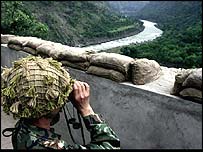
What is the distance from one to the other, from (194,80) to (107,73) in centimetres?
74

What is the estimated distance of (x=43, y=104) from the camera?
41.7 inches

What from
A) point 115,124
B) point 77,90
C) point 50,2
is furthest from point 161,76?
point 50,2

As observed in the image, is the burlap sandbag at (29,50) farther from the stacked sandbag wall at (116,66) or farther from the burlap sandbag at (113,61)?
the burlap sandbag at (113,61)

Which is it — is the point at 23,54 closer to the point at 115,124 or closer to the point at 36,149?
the point at 115,124

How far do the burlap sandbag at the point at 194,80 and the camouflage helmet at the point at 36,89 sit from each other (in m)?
1.05

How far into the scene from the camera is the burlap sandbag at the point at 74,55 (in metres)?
2.89

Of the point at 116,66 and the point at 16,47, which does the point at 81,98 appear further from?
the point at 16,47

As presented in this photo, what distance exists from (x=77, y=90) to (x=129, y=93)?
56.2 inches

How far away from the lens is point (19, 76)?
→ 108 centimetres

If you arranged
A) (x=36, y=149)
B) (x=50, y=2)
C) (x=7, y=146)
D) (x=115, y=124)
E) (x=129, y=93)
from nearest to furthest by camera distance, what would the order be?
(x=36, y=149), (x=129, y=93), (x=115, y=124), (x=7, y=146), (x=50, y=2)

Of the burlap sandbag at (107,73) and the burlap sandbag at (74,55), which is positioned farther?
the burlap sandbag at (74,55)

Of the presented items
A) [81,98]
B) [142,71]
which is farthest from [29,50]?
[81,98]

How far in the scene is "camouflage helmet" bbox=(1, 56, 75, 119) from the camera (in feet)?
3.46

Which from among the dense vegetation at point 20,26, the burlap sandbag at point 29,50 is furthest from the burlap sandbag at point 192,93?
the dense vegetation at point 20,26
